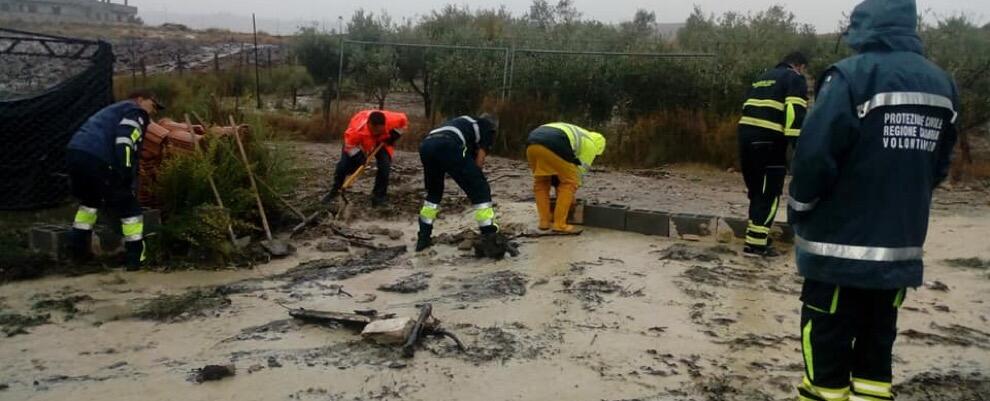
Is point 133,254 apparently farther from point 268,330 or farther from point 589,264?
point 589,264

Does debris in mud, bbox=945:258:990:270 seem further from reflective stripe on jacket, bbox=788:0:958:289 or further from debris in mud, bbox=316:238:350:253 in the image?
debris in mud, bbox=316:238:350:253

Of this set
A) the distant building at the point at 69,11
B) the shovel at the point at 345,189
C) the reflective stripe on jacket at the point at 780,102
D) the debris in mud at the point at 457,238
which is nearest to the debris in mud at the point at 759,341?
the reflective stripe on jacket at the point at 780,102

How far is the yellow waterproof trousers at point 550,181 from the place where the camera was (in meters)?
7.77

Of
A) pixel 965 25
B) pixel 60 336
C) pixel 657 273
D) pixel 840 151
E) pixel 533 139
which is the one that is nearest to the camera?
pixel 840 151

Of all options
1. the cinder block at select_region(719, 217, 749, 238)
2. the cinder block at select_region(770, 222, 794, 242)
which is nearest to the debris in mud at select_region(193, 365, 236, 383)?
the cinder block at select_region(719, 217, 749, 238)

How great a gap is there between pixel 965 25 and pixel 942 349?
485 inches

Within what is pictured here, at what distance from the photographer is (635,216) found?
7988mm

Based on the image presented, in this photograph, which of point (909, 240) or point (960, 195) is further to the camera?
point (960, 195)

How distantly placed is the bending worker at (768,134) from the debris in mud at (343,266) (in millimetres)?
3229

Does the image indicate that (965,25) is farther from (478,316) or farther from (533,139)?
(478,316)

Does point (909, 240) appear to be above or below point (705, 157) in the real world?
above

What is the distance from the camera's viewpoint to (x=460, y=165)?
24.0ft

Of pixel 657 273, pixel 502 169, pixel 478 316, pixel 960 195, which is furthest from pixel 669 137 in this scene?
pixel 478 316

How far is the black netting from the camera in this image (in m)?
8.42
